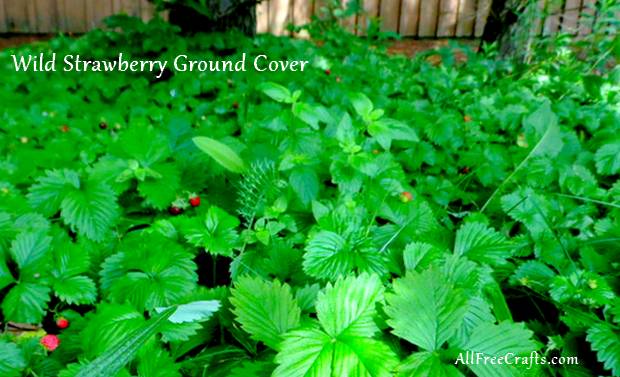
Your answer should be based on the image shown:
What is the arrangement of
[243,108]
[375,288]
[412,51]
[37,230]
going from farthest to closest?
1. [412,51]
2. [243,108]
3. [37,230]
4. [375,288]

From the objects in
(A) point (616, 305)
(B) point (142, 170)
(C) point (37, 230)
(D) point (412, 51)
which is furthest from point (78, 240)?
(D) point (412, 51)

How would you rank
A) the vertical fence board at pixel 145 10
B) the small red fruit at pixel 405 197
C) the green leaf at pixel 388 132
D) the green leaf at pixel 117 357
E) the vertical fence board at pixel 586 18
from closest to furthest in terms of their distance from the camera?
the green leaf at pixel 117 357, the small red fruit at pixel 405 197, the green leaf at pixel 388 132, the vertical fence board at pixel 586 18, the vertical fence board at pixel 145 10

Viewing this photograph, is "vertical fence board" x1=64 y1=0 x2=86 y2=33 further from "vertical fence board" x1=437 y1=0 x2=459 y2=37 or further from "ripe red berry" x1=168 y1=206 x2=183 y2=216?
"ripe red berry" x1=168 y1=206 x2=183 y2=216

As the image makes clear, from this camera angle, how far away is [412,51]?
6566 mm

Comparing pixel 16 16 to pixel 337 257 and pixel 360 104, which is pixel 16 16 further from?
pixel 337 257

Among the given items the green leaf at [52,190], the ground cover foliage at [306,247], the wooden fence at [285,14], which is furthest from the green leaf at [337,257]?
the wooden fence at [285,14]

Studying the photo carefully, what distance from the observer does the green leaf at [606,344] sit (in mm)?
1090

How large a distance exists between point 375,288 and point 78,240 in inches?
31.5

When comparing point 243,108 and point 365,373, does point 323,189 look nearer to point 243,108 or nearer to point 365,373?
point 365,373

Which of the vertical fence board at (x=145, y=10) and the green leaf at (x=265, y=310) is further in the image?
the vertical fence board at (x=145, y=10)

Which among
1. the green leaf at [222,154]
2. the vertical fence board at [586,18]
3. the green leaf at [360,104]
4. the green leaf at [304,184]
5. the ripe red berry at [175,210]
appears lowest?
the ripe red berry at [175,210]

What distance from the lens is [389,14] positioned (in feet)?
22.3

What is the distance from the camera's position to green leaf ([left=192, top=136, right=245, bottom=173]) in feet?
4.55

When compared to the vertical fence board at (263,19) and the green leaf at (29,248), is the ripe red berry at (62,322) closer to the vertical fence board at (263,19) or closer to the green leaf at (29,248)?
the green leaf at (29,248)
